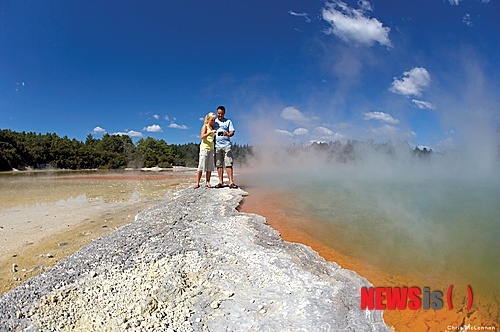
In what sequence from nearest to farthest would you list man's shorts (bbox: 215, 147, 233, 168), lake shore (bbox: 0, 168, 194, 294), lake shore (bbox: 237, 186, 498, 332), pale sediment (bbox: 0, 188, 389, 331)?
pale sediment (bbox: 0, 188, 389, 331) → lake shore (bbox: 237, 186, 498, 332) → lake shore (bbox: 0, 168, 194, 294) → man's shorts (bbox: 215, 147, 233, 168)

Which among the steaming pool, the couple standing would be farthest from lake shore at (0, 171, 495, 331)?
the couple standing

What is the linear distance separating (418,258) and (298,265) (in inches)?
73.8

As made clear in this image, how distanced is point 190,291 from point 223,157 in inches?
260

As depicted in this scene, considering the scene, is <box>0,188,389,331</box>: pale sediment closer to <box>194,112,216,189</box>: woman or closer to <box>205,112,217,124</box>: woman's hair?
<box>194,112,216,189</box>: woman

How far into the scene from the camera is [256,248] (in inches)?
142

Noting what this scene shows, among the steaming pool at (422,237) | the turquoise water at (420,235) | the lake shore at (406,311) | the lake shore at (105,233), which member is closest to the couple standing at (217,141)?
the lake shore at (105,233)

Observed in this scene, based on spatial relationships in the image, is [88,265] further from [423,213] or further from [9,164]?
[9,164]

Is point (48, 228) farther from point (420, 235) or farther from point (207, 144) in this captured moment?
point (420, 235)

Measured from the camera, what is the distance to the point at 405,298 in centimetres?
296

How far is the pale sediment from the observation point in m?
2.25

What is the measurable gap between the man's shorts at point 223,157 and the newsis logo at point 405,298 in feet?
21.2

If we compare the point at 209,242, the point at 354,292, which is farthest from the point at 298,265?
the point at 209,242

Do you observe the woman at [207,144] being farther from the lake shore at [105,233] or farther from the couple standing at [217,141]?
the lake shore at [105,233]

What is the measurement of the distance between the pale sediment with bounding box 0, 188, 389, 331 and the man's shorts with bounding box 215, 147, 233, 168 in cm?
526
